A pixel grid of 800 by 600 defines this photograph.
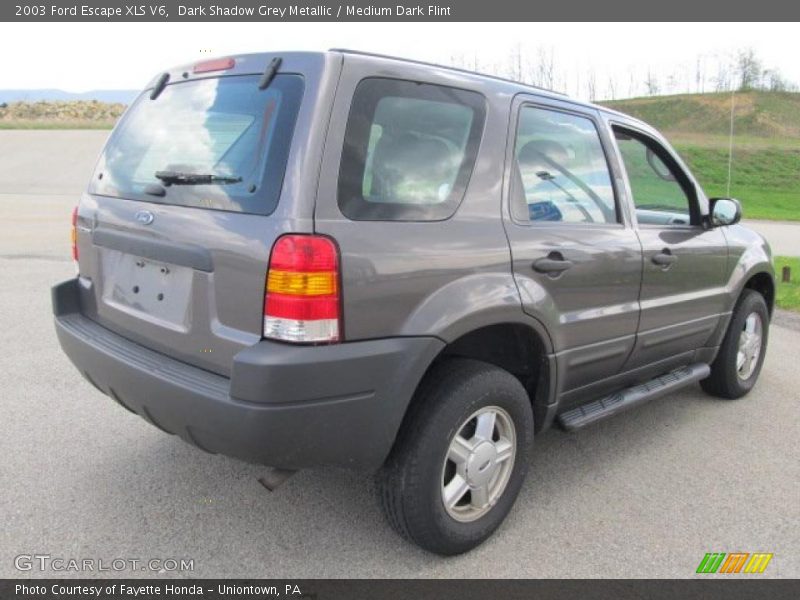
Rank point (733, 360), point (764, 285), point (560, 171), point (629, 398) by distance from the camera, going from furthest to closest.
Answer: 1. point (764, 285)
2. point (733, 360)
3. point (629, 398)
4. point (560, 171)

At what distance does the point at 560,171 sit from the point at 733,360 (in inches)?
89.6

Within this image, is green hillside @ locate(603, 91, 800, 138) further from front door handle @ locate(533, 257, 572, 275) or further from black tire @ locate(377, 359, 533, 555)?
black tire @ locate(377, 359, 533, 555)

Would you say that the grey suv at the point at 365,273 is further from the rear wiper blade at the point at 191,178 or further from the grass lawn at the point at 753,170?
the grass lawn at the point at 753,170

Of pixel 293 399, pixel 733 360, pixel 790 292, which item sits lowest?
pixel 790 292

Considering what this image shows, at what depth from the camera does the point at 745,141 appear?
48656 millimetres

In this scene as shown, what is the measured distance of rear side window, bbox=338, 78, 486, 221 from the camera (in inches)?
93.0

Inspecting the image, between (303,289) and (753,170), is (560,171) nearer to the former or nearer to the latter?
(303,289)

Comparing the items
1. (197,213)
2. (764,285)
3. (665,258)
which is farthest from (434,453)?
(764,285)

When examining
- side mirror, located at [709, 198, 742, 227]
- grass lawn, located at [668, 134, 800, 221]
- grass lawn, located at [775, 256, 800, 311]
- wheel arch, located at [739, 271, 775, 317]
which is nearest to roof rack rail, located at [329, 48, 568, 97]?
side mirror, located at [709, 198, 742, 227]

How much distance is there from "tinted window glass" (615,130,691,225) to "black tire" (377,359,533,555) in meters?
1.65

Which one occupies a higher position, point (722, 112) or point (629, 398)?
point (722, 112)

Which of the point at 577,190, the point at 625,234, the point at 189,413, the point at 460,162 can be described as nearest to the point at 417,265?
the point at 460,162
